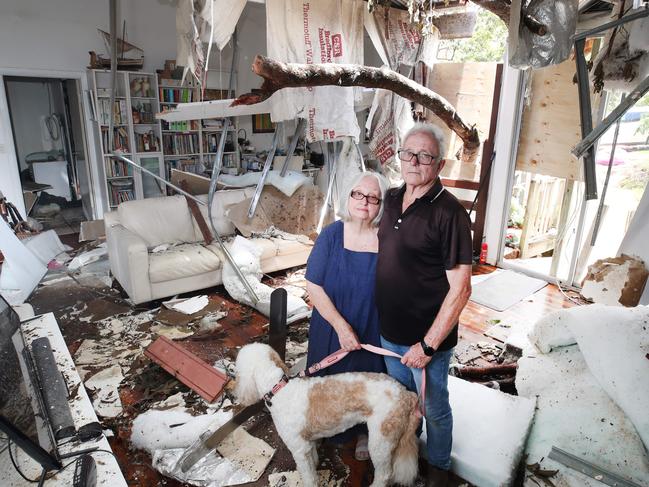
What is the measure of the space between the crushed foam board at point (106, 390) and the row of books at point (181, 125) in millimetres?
4186

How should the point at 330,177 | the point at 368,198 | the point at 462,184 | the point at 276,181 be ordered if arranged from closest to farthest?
1. the point at 368,198
2. the point at 330,177
3. the point at 276,181
4. the point at 462,184

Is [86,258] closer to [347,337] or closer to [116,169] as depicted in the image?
[116,169]

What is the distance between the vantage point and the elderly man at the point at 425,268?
144 centimetres

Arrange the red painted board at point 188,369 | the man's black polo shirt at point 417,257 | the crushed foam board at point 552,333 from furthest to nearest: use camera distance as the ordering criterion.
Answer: the red painted board at point 188,369, the crushed foam board at point 552,333, the man's black polo shirt at point 417,257

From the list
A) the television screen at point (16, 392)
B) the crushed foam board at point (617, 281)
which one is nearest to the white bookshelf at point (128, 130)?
the television screen at point (16, 392)

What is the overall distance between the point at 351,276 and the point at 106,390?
1749 millimetres

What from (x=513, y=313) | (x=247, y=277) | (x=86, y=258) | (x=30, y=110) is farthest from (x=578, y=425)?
(x=30, y=110)

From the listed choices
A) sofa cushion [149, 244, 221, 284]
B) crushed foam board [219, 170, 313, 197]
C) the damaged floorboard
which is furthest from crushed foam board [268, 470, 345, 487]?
crushed foam board [219, 170, 313, 197]

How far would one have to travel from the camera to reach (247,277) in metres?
3.65

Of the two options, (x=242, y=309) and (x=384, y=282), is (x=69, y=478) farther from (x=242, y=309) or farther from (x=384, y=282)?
(x=242, y=309)

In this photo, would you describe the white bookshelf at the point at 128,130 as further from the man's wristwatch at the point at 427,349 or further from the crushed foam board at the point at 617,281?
the crushed foam board at the point at 617,281

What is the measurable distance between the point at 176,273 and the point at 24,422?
2287 mm

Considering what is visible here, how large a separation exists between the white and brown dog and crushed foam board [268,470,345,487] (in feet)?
0.85

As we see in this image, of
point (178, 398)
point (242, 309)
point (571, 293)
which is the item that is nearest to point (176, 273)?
point (242, 309)
